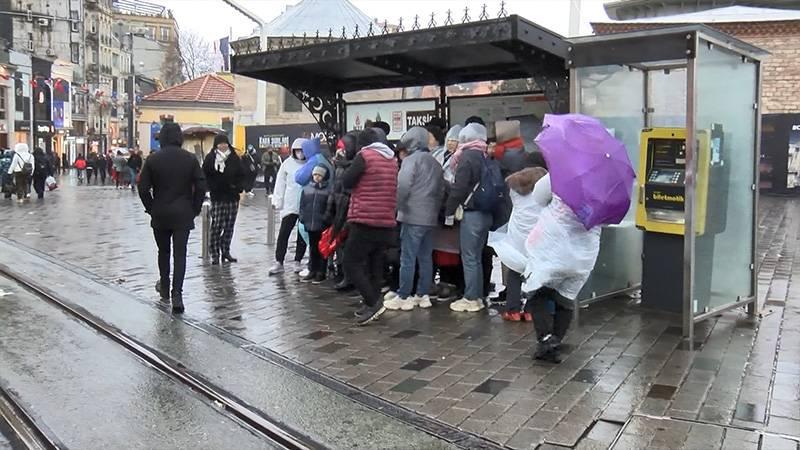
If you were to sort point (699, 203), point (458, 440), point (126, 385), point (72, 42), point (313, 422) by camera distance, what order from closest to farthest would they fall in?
point (458, 440), point (313, 422), point (126, 385), point (699, 203), point (72, 42)

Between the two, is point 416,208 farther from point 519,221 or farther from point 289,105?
point 289,105

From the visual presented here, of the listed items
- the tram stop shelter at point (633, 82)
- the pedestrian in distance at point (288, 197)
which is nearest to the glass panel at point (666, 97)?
the tram stop shelter at point (633, 82)

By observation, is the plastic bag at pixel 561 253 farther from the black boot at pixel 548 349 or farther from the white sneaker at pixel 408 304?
the white sneaker at pixel 408 304

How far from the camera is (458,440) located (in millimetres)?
4449

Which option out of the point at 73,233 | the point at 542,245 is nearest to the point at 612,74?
the point at 542,245

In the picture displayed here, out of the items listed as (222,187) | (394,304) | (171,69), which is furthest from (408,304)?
(171,69)

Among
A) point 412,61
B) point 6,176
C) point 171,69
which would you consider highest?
point 171,69

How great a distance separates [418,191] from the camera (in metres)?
7.50

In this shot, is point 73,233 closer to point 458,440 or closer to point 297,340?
point 297,340

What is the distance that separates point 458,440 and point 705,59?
12.3ft

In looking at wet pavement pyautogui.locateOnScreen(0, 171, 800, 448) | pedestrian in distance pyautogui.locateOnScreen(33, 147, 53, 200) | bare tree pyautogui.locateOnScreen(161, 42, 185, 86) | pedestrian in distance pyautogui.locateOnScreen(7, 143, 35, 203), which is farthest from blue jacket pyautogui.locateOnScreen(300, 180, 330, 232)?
bare tree pyautogui.locateOnScreen(161, 42, 185, 86)

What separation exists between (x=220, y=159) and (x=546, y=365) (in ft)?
19.3

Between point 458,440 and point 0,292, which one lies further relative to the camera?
point 0,292

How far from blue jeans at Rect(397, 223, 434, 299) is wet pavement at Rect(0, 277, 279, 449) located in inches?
108
